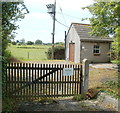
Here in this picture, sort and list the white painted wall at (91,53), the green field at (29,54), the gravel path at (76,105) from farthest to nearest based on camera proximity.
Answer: the green field at (29,54) → the white painted wall at (91,53) → the gravel path at (76,105)

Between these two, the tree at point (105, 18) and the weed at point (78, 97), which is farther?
the tree at point (105, 18)

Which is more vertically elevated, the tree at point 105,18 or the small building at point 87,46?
the tree at point 105,18

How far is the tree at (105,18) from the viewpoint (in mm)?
10148

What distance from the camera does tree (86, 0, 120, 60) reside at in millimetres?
10148

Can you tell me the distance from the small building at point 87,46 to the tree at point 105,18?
408cm

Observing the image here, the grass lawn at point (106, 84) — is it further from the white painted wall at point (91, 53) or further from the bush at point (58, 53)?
the bush at point (58, 53)

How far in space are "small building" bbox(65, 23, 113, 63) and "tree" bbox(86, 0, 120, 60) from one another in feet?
13.4

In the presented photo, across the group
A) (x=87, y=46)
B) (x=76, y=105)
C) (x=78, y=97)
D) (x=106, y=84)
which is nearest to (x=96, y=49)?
(x=87, y=46)

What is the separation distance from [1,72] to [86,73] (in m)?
2.94

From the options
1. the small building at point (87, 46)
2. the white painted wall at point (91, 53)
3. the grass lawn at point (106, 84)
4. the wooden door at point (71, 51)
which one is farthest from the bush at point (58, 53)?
the grass lawn at point (106, 84)

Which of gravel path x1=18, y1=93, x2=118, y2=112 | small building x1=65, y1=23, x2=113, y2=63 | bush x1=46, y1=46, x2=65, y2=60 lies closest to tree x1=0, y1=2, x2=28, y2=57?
gravel path x1=18, y1=93, x2=118, y2=112

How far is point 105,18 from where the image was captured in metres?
11.1

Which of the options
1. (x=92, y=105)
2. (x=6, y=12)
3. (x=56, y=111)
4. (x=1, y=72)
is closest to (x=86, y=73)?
(x=92, y=105)

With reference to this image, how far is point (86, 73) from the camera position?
566cm
